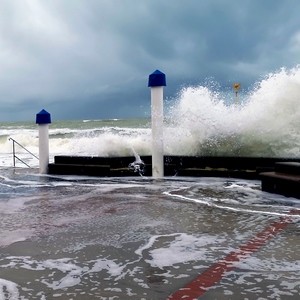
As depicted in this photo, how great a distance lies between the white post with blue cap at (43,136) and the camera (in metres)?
10.6

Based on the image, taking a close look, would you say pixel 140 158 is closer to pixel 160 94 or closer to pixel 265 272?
pixel 160 94

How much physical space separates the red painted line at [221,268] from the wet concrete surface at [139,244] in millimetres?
51

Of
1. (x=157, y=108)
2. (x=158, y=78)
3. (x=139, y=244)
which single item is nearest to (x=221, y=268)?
(x=139, y=244)

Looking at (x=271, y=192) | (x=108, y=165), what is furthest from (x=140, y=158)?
(x=271, y=192)

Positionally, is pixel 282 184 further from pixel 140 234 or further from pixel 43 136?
pixel 43 136

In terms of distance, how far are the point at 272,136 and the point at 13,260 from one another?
841 centimetres

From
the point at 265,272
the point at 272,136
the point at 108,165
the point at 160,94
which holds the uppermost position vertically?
the point at 160,94

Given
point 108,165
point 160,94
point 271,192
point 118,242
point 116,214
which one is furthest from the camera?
point 108,165

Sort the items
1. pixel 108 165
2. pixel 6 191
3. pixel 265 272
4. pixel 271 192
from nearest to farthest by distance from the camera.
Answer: pixel 265 272 < pixel 271 192 < pixel 6 191 < pixel 108 165

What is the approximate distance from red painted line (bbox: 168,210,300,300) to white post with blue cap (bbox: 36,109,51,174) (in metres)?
7.47

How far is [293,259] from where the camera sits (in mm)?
3457

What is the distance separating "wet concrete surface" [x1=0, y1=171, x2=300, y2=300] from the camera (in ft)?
9.48

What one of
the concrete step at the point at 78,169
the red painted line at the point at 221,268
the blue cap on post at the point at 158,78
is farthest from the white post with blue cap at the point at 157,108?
the red painted line at the point at 221,268

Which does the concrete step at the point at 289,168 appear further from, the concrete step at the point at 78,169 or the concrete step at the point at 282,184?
the concrete step at the point at 78,169
